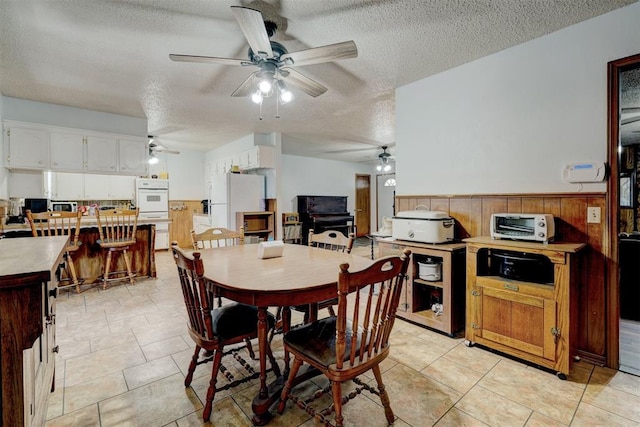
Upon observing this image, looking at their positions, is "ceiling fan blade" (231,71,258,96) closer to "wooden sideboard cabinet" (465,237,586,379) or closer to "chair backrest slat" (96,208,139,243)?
"wooden sideboard cabinet" (465,237,586,379)

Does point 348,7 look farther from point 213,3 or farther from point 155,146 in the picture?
point 155,146

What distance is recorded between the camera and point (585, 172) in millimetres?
2186

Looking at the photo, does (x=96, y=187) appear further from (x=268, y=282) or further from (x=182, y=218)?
(x=268, y=282)

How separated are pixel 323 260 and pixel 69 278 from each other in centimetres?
384

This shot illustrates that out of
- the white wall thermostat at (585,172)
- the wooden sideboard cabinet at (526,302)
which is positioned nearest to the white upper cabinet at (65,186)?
the wooden sideboard cabinet at (526,302)

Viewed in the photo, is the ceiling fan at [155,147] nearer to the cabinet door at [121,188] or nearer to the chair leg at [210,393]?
the cabinet door at [121,188]

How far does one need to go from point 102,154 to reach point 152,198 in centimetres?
188

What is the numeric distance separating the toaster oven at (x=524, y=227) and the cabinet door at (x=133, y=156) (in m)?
4.89

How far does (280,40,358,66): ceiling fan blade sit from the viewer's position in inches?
79.0

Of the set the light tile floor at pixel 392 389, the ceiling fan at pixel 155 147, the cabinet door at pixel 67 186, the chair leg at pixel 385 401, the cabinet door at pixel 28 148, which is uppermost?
the ceiling fan at pixel 155 147

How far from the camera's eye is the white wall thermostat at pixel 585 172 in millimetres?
2131

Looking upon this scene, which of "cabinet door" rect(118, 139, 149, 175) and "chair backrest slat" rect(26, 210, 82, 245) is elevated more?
"cabinet door" rect(118, 139, 149, 175)

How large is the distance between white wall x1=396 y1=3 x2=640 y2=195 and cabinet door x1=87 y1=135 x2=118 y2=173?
4193mm

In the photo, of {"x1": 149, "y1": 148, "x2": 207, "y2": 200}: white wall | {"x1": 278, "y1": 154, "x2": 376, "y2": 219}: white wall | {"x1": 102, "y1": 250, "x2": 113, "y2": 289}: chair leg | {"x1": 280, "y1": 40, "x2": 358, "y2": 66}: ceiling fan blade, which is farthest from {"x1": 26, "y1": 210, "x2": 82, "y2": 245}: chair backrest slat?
{"x1": 278, "y1": 154, "x2": 376, "y2": 219}: white wall
